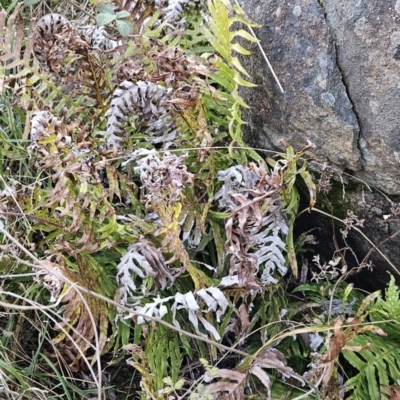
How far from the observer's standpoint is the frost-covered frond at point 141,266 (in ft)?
5.54

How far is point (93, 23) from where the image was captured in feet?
7.72

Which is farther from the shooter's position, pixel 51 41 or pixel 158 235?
pixel 51 41

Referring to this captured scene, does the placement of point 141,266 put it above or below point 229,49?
below

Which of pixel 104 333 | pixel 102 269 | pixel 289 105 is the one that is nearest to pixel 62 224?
pixel 102 269

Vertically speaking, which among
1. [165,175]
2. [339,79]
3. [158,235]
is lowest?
[158,235]

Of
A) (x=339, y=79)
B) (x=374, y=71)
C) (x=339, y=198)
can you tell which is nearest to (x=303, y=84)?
(x=339, y=79)

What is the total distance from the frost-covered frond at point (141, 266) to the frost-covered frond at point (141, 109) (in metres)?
0.35

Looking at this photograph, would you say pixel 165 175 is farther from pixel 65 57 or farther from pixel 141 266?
pixel 65 57

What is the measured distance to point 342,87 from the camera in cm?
164

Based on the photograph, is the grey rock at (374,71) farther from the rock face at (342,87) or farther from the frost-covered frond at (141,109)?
the frost-covered frond at (141,109)

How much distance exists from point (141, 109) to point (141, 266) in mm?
492

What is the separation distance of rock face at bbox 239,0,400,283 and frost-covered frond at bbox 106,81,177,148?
33cm

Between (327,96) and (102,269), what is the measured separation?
0.87 metres

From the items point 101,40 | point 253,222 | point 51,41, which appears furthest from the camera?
point 101,40
